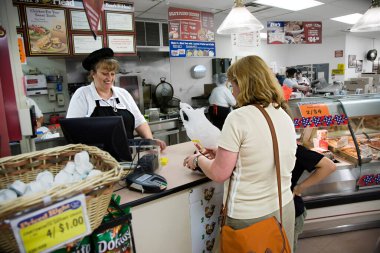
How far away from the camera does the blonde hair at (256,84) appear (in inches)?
57.6

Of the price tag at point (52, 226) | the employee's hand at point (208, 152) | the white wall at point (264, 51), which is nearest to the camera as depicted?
the price tag at point (52, 226)

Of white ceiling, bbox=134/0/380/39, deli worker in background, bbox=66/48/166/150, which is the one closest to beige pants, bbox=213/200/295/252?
deli worker in background, bbox=66/48/166/150

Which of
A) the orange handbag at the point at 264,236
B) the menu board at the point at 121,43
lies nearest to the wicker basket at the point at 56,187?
the orange handbag at the point at 264,236

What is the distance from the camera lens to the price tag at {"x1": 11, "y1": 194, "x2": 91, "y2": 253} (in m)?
0.81

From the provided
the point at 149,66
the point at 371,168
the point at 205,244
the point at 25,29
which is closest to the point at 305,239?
the point at 371,168

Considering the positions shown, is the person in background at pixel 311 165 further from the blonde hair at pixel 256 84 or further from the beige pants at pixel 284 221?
the blonde hair at pixel 256 84

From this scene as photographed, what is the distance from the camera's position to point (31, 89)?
16.4ft

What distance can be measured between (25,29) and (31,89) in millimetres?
1713

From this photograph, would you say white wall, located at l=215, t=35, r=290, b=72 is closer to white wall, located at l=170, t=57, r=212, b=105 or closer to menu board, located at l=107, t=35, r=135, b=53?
white wall, located at l=170, t=57, r=212, b=105

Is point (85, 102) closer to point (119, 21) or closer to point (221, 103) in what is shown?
point (119, 21)

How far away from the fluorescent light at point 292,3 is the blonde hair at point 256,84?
174 inches

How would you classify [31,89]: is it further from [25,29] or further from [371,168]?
[371,168]

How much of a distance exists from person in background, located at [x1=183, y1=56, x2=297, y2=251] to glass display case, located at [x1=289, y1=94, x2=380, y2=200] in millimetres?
1193

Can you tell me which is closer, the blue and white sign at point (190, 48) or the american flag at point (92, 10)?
the american flag at point (92, 10)
